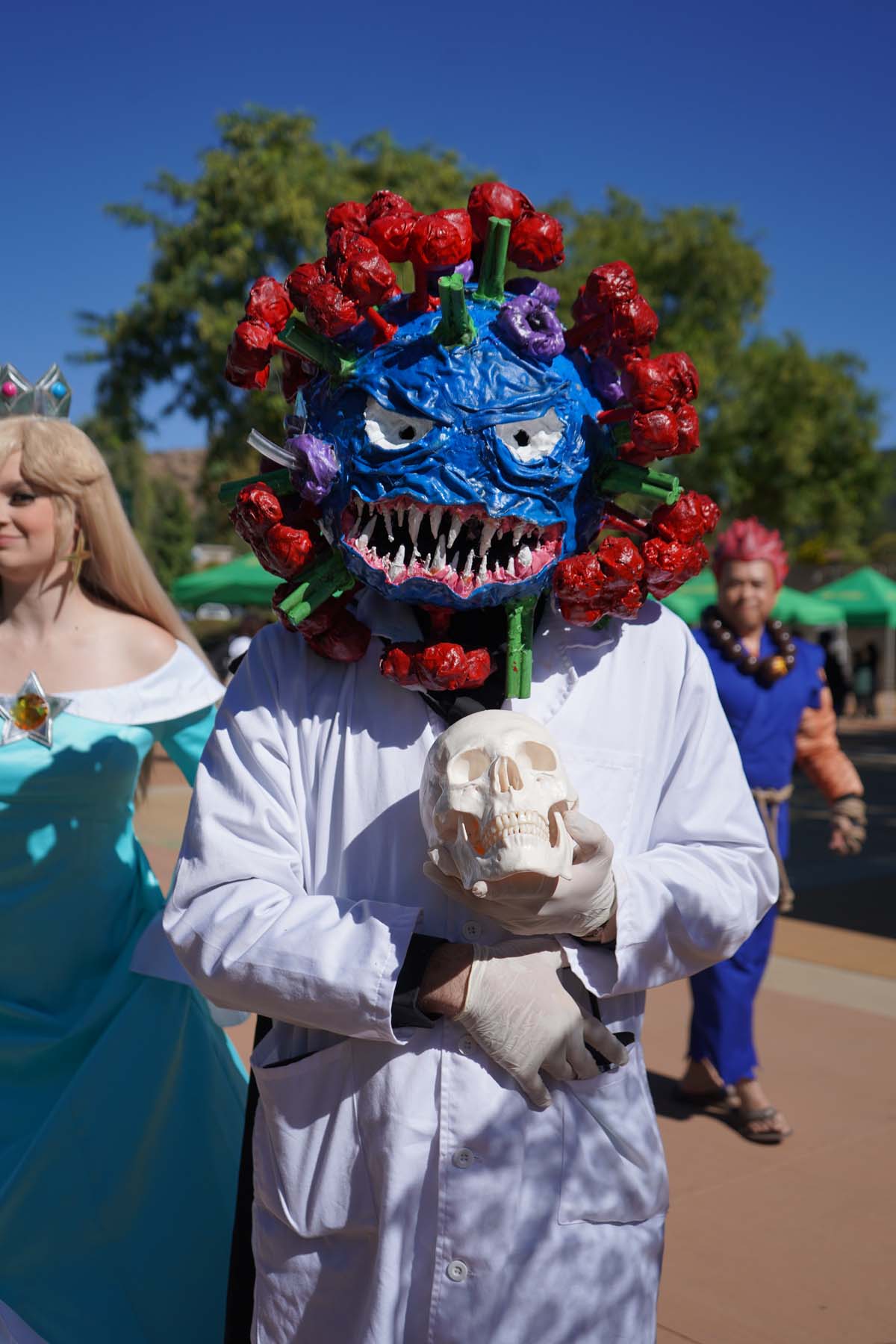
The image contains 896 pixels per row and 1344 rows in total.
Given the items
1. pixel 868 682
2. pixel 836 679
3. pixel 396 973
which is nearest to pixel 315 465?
pixel 396 973

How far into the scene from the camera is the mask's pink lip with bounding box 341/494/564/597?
75.0 inches

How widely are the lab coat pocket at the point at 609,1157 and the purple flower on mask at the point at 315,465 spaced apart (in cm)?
101

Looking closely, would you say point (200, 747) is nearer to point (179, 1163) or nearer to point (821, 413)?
point (179, 1163)

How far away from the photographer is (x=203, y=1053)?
8.89ft

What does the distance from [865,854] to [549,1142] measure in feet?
26.8

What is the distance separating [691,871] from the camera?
192cm

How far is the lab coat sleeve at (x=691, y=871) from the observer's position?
6.13 ft

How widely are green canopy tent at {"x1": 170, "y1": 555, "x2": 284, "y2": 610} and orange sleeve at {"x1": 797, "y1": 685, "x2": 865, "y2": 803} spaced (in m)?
11.2

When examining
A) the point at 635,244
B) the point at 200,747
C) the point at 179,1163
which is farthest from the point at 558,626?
the point at 635,244

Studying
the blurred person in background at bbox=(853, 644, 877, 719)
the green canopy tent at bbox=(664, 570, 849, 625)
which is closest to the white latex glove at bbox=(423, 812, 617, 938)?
the green canopy tent at bbox=(664, 570, 849, 625)

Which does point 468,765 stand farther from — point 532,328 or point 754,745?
point 754,745

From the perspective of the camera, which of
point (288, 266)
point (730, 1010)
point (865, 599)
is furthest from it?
point (865, 599)

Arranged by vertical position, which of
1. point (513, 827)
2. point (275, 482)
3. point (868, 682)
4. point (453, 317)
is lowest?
point (868, 682)

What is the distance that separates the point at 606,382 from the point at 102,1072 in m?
1.77
